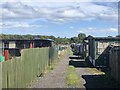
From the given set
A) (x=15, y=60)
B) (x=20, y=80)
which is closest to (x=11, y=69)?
(x=15, y=60)

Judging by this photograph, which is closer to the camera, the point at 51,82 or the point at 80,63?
the point at 51,82

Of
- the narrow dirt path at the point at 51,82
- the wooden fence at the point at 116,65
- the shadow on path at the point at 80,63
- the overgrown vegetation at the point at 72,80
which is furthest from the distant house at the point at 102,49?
the wooden fence at the point at 116,65

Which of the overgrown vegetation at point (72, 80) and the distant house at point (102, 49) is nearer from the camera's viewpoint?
the overgrown vegetation at point (72, 80)

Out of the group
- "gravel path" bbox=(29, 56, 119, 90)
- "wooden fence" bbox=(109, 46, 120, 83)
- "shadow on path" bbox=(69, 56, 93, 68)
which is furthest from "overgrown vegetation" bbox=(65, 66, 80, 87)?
"shadow on path" bbox=(69, 56, 93, 68)

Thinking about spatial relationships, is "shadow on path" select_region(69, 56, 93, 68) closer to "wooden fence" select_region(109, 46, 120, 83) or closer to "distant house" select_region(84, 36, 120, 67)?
"distant house" select_region(84, 36, 120, 67)

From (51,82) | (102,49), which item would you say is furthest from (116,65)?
(102,49)

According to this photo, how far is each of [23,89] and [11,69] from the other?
129 inches

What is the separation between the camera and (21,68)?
581 inches

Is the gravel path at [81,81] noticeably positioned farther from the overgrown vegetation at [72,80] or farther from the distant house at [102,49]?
the distant house at [102,49]

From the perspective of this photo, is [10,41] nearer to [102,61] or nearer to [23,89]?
[102,61]

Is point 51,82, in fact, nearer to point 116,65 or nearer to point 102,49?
point 116,65

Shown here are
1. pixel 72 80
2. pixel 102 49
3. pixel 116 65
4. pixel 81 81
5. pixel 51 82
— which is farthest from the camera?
pixel 102 49

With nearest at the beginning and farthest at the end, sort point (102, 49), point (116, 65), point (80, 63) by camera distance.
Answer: point (116, 65) < point (102, 49) < point (80, 63)

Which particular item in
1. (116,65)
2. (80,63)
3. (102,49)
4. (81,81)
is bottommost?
(80,63)
